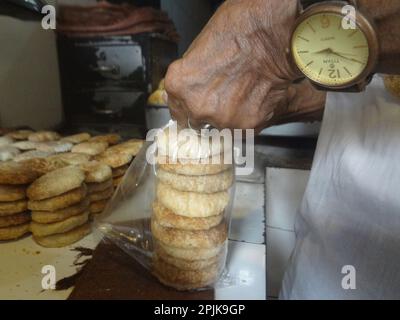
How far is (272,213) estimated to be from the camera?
5.40ft

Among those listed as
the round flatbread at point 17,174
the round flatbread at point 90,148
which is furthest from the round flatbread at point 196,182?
the round flatbread at point 90,148

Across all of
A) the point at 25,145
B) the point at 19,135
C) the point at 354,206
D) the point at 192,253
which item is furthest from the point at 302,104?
the point at 19,135

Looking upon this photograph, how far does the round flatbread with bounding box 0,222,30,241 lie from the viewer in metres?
1.01

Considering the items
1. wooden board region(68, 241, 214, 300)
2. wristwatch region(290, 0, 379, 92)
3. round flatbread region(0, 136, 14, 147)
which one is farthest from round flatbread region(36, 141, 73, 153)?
wristwatch region(290, 0, 379, 92)

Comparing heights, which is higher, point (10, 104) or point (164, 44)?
point (164, 44)

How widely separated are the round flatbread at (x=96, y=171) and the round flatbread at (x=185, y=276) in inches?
18.3

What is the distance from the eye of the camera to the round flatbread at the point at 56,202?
0.98 metres

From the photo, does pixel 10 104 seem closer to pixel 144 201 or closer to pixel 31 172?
pixel 31 172

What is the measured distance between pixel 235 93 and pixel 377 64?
257 mm

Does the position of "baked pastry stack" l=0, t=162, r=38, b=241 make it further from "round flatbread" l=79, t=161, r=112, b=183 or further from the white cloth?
the white cloth

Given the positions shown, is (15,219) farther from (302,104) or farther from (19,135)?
(302,104)

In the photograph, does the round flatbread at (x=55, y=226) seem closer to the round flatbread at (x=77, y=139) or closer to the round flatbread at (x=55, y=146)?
the round flatbread at (x=55, y=146)

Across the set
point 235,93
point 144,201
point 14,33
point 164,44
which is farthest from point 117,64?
point 235,93

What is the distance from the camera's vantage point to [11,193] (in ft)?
3.30
